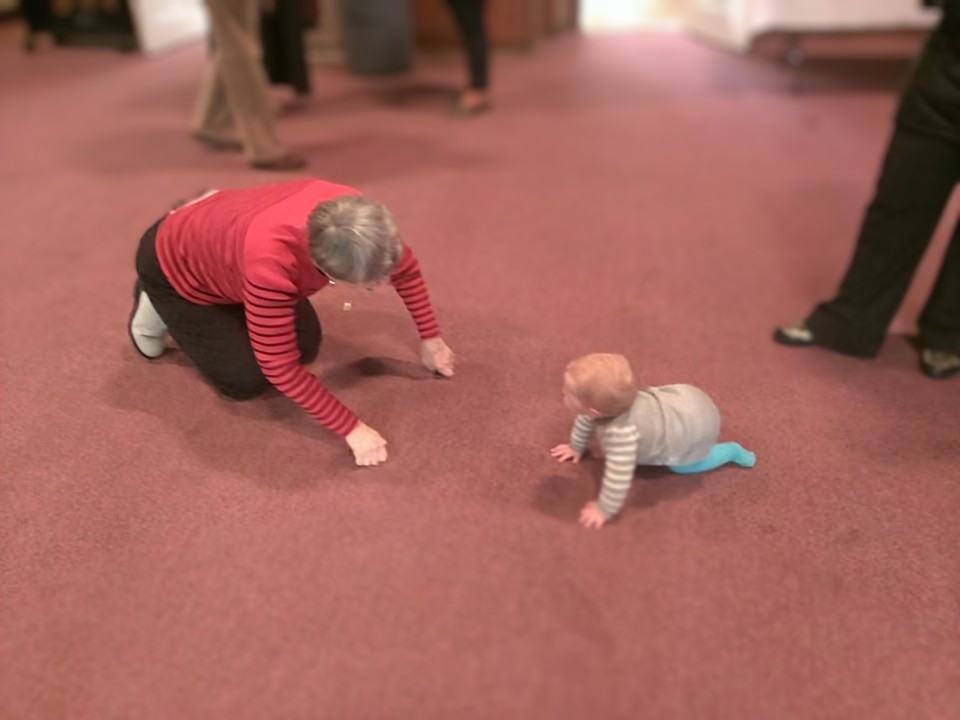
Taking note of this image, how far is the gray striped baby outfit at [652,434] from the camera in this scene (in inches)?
47.6

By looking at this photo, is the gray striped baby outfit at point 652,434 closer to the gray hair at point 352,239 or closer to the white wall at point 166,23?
the gray hair at point 352,239

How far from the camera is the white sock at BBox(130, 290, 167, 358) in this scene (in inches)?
62.6

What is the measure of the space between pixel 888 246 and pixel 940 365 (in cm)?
30

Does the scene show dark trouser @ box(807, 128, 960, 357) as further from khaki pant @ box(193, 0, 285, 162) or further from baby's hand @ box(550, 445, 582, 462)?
khaki pant @ box(193, 0, 285, 162)

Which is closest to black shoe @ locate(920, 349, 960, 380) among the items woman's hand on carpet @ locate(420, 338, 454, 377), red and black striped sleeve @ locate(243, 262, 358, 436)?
woman's hand on carpet @ locate(420, 338, 454, 377)

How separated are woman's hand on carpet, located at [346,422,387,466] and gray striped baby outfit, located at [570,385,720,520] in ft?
1.19

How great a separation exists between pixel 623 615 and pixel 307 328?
86 cm

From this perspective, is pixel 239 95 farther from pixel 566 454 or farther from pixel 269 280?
pixel 566 454

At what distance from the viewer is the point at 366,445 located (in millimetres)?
1367

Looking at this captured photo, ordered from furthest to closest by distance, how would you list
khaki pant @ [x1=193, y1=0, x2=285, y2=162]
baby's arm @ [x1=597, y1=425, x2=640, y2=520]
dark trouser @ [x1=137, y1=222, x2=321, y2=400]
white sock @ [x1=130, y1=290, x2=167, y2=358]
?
1. khaki pant @ [x1=193, y1=0, x2=285, y2=162]
2. white sock @ [x1=130, y1=290, x2=167, y2=358]
3. dark trouser @ [x1=137, y1=222, x2=321, y2=400]
4. baby's arm @ [x1=597, y1=425, x2=640, y2=520]

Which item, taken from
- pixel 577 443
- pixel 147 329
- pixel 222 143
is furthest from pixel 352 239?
pixel 222 143

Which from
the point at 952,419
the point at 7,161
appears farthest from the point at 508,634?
the point at 7,161

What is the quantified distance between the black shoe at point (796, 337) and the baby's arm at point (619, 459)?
29.6 inches

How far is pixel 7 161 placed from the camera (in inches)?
107
